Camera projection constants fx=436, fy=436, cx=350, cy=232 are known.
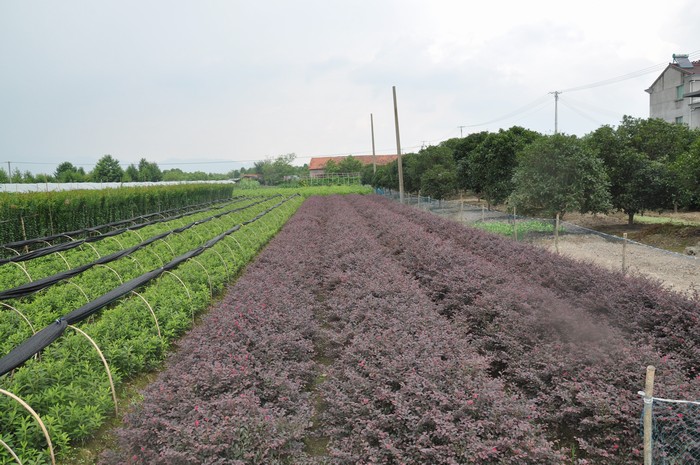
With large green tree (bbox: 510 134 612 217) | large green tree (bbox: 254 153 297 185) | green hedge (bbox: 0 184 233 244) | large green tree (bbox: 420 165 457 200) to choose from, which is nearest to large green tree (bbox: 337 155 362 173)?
large green tree (bbox: 254 153 297 185)

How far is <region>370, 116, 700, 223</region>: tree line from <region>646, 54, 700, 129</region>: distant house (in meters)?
19.8

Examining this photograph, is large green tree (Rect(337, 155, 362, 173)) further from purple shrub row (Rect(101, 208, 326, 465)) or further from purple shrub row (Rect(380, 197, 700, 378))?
purple shrub row (Rect(101, 208, 326, 465))

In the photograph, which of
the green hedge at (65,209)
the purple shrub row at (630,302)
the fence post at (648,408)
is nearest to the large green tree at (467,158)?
the purple shrub row at (630,302)

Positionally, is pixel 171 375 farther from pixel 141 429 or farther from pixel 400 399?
pixel 400 399

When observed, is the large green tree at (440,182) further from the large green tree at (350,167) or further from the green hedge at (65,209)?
the large green tree at (350,167)

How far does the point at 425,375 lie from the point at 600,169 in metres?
14.0

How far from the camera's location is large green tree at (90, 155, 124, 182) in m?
61.1

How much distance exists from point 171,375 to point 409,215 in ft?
53.8

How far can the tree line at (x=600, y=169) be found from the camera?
48.4 feet

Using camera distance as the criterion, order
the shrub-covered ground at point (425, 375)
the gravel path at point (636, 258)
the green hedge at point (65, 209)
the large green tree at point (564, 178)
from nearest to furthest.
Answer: the shrub-covered ground at point (425, 375) < the gravel path at point (636, 258) < the large green tree at point (564, 178) < the green hedge at point (65, 209)

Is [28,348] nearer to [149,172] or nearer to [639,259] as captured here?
[639,259]

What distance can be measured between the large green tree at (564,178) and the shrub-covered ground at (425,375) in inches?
324

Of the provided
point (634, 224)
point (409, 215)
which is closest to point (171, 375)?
point (409, 215)

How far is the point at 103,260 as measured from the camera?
7867 millimetres
